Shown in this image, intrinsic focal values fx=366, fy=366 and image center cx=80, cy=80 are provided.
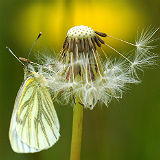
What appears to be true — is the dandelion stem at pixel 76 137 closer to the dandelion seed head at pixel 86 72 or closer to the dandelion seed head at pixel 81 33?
the dandelion seed head at pixel 86 72

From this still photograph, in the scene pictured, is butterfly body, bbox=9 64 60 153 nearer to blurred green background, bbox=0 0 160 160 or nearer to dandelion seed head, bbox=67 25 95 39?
blurred green background, bbox=0 0 160 160

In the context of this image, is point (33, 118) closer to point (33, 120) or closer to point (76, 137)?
point (33, 120)

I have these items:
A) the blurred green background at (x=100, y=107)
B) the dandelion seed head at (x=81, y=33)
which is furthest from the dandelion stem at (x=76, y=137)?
the blurred green background at (x=100, y=107)

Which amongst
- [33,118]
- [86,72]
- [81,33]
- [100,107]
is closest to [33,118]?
[33,118]

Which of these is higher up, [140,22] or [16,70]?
[140,22]

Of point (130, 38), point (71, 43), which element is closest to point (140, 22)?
point (130, 38)

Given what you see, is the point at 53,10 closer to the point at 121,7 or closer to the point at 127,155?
the point at 121,7
